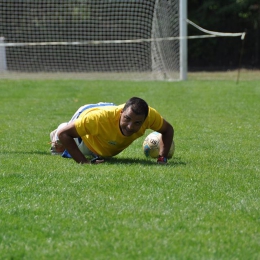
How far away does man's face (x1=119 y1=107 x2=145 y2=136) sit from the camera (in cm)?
679

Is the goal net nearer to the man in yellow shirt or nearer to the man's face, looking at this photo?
the man in yellow shirt

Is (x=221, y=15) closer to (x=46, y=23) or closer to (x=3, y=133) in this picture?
(x=46, y=23)

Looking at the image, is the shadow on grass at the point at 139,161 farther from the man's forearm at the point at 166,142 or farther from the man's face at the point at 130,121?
the man's face at the point at 130,121

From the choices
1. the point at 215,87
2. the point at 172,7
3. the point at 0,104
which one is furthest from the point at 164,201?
the point at 172,7

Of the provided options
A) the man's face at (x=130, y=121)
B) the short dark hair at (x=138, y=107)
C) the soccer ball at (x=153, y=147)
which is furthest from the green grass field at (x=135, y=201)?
the short dark hair at (x=138, y=107)

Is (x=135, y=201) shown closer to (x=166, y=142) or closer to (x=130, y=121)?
(x=130, y=121)

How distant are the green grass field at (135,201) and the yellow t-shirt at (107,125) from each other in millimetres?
278

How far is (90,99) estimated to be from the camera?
1612 centimetres

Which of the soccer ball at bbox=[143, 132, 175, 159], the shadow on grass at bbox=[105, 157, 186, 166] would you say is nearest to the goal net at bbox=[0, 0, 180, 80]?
the soccer ball at bbox=[143, 132, 175, 159]

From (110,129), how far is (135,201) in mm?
1939

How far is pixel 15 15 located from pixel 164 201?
22588 mm

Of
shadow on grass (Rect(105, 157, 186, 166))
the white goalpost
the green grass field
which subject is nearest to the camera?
the green grass field

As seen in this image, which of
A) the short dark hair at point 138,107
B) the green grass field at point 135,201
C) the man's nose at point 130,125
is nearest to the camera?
the green grass field at point 135,201

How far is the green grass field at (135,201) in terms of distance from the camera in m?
Answer: 4.23
